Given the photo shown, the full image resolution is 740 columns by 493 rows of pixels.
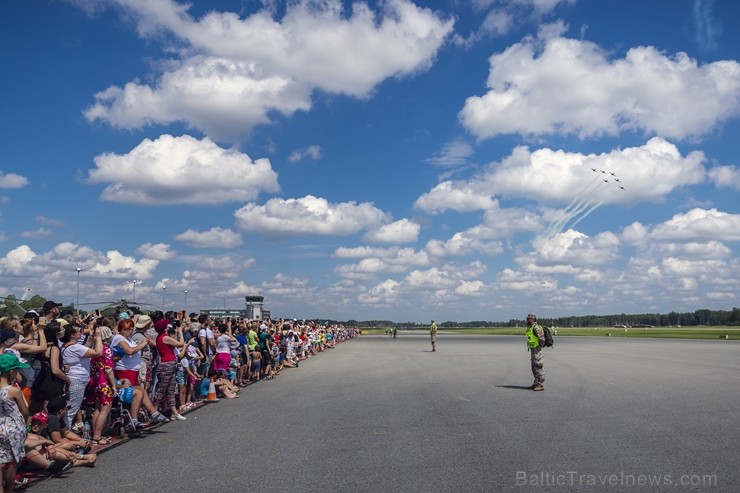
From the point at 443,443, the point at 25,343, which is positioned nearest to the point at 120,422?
the point at 25,343

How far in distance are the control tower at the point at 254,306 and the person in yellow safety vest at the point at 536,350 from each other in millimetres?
45401

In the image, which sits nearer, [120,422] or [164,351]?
[120,422]

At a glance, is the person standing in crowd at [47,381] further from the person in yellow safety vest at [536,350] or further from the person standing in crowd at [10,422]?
the person in yellow safety vest at [536,350]

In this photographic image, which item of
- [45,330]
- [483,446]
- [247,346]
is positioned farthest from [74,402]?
[247,346]

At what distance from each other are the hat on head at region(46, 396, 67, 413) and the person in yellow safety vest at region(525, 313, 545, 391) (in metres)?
10.7

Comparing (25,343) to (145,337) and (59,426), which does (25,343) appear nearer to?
(59,426)

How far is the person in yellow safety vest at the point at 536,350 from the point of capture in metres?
15.0

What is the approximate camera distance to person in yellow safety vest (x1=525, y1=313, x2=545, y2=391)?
15.0 meters

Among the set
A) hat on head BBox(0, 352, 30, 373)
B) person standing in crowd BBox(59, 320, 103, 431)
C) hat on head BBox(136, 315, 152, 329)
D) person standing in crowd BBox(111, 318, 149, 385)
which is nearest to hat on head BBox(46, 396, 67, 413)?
person standing in crowd BBox(59, 320, 103, 431)

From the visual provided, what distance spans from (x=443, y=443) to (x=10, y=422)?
5349 millimetres

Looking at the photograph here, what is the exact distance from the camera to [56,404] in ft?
25.3

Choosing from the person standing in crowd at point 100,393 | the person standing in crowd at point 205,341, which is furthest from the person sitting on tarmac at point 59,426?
the person standing in crowd at point 205,341

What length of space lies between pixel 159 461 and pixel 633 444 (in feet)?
20.8

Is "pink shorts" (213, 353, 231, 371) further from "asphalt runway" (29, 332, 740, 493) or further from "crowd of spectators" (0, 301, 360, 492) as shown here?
"asphalt runway" (29, 332, 740, 493)
